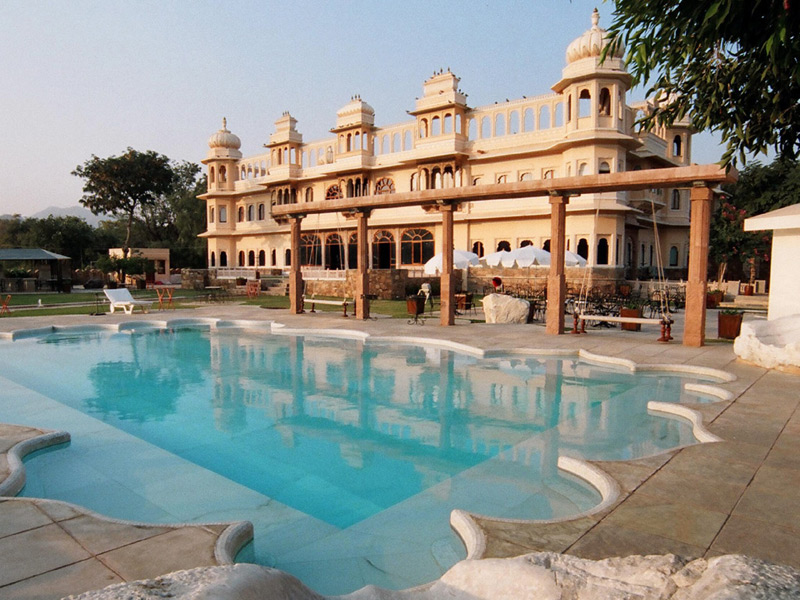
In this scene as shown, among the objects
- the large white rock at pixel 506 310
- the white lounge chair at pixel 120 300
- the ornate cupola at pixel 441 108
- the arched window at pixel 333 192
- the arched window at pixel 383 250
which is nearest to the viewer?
the large white rock at pixel 506 310

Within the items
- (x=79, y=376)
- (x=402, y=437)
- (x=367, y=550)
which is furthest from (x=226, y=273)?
(x=367, y=550)

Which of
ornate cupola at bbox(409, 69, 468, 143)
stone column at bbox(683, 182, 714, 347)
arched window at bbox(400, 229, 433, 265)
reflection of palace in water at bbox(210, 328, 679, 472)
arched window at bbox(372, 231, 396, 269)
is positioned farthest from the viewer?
arched window at bbox(372, 231, 396, 269)

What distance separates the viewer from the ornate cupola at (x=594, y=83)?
2508 cm

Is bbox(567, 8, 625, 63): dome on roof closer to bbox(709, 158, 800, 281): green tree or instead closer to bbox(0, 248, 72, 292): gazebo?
bbox(709, 158, 800, 281): green tree

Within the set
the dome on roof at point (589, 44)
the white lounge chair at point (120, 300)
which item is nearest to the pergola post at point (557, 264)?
the white lounge chair at point (120, 300)

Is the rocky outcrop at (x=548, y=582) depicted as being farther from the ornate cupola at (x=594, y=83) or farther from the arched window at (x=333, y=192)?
the arched window at (x=333, y=192)

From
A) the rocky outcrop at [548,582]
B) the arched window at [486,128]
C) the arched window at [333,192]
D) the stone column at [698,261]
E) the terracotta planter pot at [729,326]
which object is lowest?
the terracotta planter pot at [729,326]

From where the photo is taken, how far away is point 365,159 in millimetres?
34250

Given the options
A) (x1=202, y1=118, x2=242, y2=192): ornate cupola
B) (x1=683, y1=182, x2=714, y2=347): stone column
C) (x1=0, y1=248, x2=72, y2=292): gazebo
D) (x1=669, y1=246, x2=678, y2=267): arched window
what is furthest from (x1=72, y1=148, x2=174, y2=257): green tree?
(x1=683, y1=182, x2=714, y2=347): stone column

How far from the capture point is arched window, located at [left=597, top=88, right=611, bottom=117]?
25766 mm

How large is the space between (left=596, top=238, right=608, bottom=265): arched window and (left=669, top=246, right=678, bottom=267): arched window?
24.9 feet

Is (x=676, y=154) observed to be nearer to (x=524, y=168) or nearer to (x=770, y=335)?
(x=524, y=168)

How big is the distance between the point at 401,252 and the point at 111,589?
32124mm

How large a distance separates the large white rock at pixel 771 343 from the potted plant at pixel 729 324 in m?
2.72
